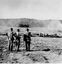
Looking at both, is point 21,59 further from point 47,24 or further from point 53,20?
point 53,20

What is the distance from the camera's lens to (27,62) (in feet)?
27.4

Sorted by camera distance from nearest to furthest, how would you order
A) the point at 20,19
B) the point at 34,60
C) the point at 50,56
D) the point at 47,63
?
the point at 47,63
the point at 34,60
the point at 50,56
the point at 20,19

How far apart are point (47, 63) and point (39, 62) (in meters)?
0.53

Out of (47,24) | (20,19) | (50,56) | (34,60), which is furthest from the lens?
(20,19)

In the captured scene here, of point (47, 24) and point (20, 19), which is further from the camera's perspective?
point (20, 19)

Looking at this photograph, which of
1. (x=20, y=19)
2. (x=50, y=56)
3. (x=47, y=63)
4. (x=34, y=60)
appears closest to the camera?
(x=47, y=63)

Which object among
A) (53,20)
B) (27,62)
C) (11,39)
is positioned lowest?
(27,62)

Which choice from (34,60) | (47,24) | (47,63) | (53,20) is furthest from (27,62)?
(53,20)

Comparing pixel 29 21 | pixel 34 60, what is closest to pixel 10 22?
pixel 29 21

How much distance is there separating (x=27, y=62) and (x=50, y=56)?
211cm

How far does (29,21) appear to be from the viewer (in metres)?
39.8

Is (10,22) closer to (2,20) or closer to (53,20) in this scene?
(2,20)

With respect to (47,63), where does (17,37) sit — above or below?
above

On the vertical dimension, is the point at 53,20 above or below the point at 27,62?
above
